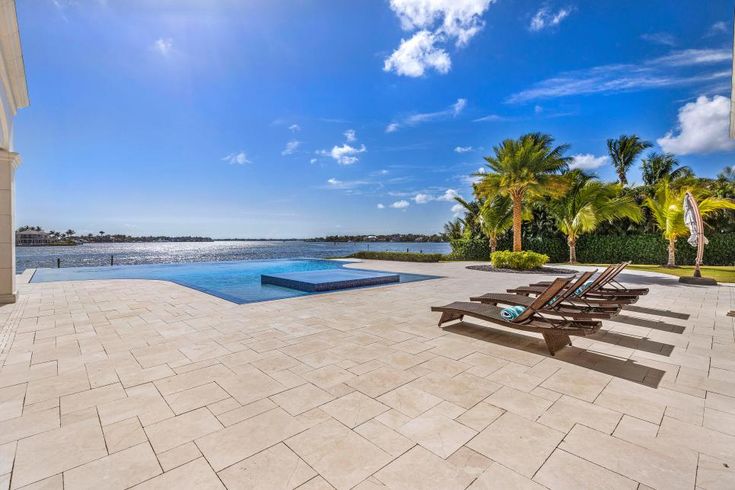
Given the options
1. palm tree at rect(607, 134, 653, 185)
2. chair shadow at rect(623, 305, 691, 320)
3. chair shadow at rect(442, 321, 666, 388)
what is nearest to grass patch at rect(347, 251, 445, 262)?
chair shadow at rect(623, 305, 691, 320)

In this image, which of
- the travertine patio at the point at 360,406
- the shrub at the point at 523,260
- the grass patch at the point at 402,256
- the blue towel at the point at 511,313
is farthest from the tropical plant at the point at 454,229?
the blue towel at the point at 511,313

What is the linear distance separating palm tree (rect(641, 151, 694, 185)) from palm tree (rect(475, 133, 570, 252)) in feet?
67.6

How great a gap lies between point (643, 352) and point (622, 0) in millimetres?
14567

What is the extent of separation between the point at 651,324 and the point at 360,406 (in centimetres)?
630

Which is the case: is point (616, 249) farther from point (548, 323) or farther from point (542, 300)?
point (542, 300)

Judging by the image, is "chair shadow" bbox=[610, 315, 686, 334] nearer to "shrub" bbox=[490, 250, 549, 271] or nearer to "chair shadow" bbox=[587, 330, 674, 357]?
"chair shadow" bbox=[587, 330, 674, 357]

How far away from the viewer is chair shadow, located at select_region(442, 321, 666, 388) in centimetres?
384

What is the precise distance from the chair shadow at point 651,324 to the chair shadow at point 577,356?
2370 mm

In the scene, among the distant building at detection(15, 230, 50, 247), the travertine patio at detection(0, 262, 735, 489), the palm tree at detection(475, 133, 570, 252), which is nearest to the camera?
the travertine patio at detection(0, 262, 735, 489)

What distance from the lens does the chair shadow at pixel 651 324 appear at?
579 centimetres

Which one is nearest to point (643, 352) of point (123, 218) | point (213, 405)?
point (213, 405)

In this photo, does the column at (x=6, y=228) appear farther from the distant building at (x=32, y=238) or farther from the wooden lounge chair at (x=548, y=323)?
the distant building at (x=32, y=238)

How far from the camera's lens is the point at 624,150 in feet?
110

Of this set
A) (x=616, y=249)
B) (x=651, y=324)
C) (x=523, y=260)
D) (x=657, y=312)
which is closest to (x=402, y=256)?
(x=523, y=260)
